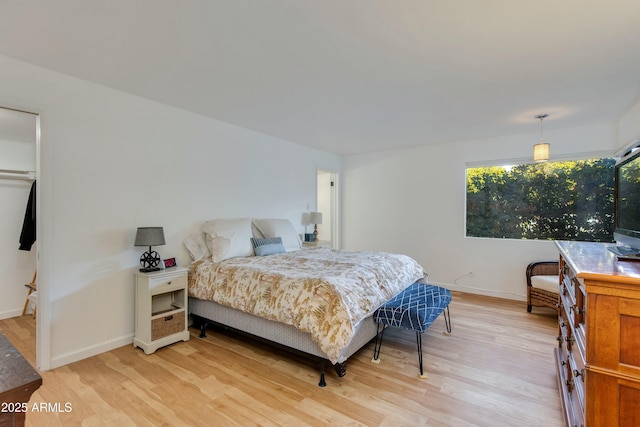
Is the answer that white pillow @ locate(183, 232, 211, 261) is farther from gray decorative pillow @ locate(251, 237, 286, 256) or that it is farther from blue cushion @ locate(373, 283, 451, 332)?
blue cushion @ locate(373, 283, 451, 332)

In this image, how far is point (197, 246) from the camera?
3348 millimetres

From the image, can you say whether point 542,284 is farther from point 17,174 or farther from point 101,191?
point 17,174

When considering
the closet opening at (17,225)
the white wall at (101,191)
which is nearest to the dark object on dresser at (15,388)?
the white wall at (101,191)

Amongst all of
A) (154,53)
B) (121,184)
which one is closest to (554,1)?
(154,53)

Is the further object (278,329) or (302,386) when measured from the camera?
(278,329)

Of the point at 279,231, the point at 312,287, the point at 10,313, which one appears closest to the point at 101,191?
the point at 279,231

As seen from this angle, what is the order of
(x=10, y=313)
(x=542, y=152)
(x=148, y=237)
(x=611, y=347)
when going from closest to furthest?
1. (x=611, y=347)
2. (x=148, y=237)
3. (x=542, y=152)
4. (x=10, y=313)

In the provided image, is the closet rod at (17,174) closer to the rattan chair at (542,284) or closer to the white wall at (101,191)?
the white wall at (101,191)

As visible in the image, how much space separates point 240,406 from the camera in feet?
6.38

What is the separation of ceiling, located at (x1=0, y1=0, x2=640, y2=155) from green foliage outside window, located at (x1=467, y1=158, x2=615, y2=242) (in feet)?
2.89

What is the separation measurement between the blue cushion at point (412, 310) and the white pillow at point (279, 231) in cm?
171

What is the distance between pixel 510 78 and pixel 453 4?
4.07 ft

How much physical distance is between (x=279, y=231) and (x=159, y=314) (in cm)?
169

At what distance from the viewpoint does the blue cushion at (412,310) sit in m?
2.33
